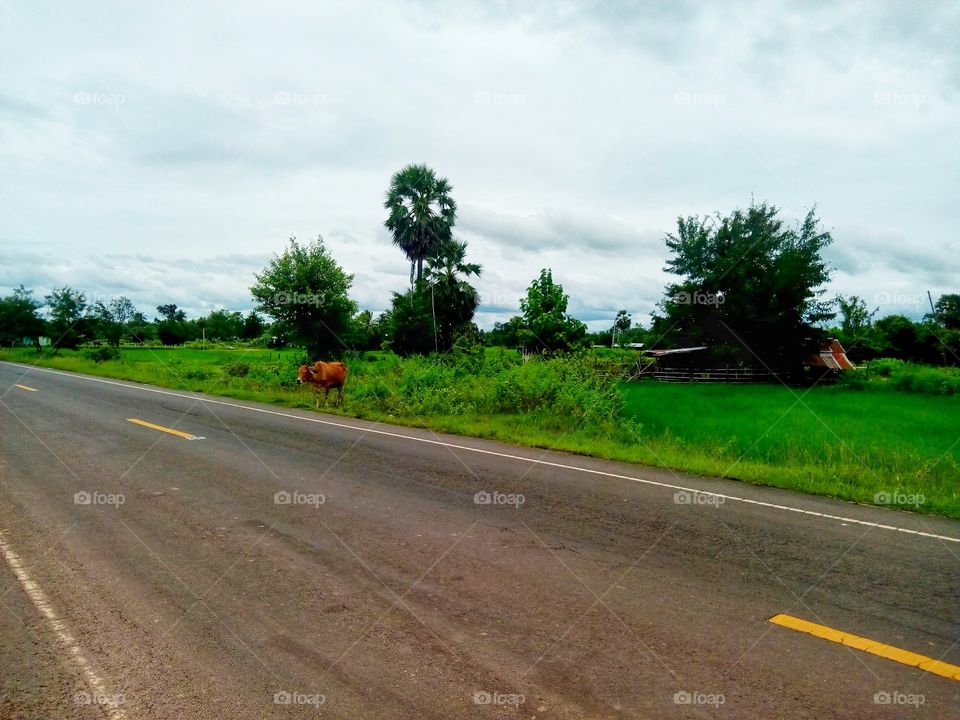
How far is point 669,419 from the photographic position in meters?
18.1

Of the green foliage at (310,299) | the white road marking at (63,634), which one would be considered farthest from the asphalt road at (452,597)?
the green foliage at (310,299)

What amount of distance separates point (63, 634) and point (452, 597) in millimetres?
2720

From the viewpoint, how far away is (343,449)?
11258mm

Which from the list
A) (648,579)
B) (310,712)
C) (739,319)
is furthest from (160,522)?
(739,319)

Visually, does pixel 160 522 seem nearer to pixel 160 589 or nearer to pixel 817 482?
pixel 160 589

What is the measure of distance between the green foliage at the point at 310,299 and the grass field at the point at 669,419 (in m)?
1.50

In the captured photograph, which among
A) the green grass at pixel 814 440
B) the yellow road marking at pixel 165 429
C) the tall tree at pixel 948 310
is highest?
the tall tree at pixel 948 310

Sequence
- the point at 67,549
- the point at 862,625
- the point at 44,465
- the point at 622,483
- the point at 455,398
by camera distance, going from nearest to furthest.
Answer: the point at 862,625, the point at 67,549, the point at 622,483, the point at 44,465, the point at 455,398

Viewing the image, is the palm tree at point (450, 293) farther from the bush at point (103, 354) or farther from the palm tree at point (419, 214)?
the bush at point (103, 354)

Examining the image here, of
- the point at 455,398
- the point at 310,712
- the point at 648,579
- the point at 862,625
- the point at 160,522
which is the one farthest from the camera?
the point at 455,398

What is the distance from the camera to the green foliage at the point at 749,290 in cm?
3872

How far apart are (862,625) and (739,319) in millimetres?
37650

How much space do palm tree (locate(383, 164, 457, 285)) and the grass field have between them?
19.1 metres

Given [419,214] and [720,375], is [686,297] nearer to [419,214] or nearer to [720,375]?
[720,375]
